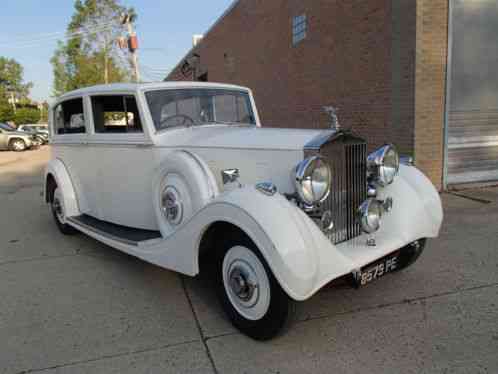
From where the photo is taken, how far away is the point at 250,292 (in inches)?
101

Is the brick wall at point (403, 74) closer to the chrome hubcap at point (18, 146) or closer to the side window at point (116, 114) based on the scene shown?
the side window at point (116, 114)

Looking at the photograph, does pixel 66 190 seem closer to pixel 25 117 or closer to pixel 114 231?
pixel 114 231

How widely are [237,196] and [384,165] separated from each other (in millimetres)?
1273

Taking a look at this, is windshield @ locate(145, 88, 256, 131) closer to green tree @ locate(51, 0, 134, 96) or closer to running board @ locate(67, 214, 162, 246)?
running board @ locate(67, 214, 162, 246)

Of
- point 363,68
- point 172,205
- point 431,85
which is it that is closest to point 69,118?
point 172,205

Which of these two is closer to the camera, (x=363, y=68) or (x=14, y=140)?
(x=363, y=68)

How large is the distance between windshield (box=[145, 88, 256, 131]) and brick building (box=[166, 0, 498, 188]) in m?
3.60

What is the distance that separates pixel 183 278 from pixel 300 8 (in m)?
8.68

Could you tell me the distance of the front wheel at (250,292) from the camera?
2.43 meters

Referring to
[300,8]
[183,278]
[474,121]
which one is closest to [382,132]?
[474,121]

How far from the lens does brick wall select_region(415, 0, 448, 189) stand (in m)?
6.40

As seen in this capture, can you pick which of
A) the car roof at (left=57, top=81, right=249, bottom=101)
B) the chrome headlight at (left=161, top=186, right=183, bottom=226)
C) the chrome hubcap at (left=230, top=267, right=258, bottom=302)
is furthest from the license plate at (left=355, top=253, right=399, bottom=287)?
the car roof at (left=57, top=81, right=249, bottom=101)

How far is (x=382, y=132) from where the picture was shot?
7508 millimetres

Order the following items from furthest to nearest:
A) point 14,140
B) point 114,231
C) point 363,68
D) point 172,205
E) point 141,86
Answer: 1. point 14,140
2. point 363,68
3. point 114,231
4. point 141,86
5. point 172,205
